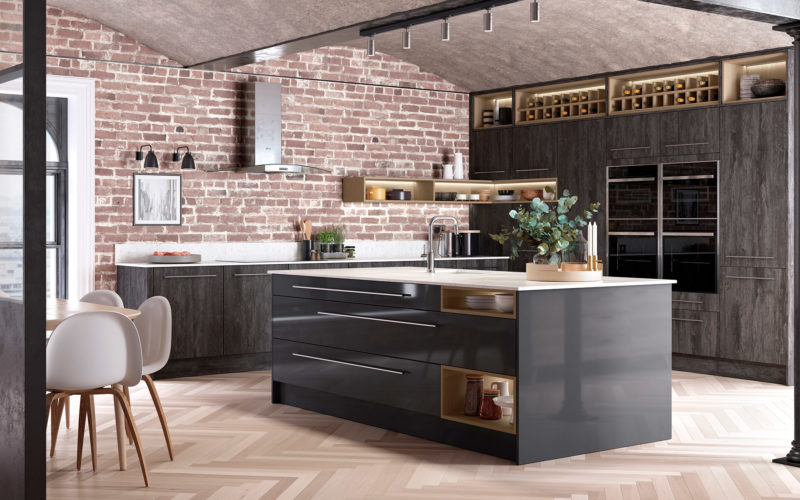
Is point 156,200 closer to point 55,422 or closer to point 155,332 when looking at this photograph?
point 155,332

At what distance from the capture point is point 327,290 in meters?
6.08

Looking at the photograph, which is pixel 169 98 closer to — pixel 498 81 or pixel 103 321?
pixel 498 81

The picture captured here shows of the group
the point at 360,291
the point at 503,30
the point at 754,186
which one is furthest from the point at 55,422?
the point at 754,186

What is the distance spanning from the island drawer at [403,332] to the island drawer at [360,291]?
0.04m

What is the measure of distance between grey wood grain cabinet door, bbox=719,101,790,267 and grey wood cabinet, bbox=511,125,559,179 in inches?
75.0

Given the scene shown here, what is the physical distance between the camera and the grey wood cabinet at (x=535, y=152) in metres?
9.25

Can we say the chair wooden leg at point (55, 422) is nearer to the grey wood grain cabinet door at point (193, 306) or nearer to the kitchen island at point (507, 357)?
the kitchen island at point (507, 357)

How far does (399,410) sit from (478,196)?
479 cm

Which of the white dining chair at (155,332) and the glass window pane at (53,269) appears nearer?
the white dining chair at (155,332)

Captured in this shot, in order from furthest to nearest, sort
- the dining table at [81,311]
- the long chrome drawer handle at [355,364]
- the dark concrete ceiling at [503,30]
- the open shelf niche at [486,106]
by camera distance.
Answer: the open shelf niche at [486,106]
the dark concrete ceiling at [503,30]
the long chrome drawer handle at [355,364]
the dining table at [81,311]

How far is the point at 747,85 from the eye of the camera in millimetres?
7621

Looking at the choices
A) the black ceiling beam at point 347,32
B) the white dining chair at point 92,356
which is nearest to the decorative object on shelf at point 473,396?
the white dining chair at point 92,356

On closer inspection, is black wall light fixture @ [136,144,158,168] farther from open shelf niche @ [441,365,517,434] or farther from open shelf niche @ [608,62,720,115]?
open shelf niche @ [608,62,720,115]

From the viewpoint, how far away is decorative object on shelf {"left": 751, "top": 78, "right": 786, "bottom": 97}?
7.42 metres
